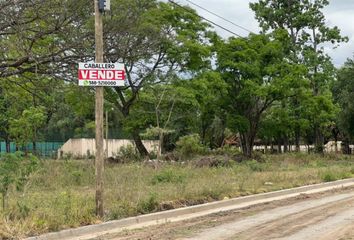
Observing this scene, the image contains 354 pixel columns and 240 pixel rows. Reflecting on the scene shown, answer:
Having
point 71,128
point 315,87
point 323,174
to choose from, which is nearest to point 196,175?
point 323,174

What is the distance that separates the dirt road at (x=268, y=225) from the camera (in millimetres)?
10172

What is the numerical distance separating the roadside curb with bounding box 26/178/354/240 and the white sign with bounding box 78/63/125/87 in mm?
3268

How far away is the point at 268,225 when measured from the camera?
11.5 m

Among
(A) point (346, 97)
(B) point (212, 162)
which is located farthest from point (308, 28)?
(B) point (212, 162)

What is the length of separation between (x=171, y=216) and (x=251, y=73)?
26.0 meters

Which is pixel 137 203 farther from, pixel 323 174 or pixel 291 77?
pixel 291 77

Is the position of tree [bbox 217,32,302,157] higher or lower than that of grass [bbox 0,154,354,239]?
higher

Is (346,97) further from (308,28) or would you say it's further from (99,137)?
(99,137)

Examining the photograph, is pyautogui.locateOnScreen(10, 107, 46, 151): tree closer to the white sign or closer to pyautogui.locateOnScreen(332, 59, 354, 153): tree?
the white sign

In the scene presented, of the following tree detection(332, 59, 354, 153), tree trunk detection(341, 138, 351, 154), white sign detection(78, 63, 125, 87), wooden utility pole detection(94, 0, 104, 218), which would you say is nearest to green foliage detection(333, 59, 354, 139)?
tree detection(332, 59, 354, 153)

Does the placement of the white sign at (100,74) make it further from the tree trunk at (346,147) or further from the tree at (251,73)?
the tree trunk at (346,147)

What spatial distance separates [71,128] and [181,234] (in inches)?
2236

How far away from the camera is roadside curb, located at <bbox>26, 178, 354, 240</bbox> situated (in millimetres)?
10336

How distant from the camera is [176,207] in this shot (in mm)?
13852
